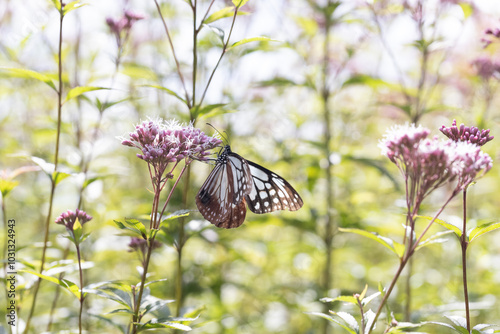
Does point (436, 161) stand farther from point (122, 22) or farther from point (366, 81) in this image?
point (122, 22)

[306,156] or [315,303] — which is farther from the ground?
[306,156]

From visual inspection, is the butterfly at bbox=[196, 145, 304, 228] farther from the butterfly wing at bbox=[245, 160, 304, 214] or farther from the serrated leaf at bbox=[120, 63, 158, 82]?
the serrated leaf at bbox=[120, 63, 158, 82]

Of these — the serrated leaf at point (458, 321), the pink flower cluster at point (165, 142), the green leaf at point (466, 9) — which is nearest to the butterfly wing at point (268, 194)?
the pink flower cluster at point (165, 142)

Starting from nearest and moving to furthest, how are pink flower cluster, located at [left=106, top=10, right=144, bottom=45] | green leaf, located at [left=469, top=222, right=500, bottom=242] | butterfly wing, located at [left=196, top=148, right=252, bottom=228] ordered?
green leaf, located at [left=469, top=222, right=500, bottom=242]
butterfly wing, located at [left=196, top=148, right=252, bottom=228]
pink flower cluster, located at [left=106, top=10, right=144, bottom=45]

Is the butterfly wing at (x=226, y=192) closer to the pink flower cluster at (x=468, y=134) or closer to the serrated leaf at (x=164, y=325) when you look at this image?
the serrated leaf at (x=164, y=325)

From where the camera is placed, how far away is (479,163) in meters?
1.43

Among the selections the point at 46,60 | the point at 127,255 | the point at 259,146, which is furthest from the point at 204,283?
the point at 46,60

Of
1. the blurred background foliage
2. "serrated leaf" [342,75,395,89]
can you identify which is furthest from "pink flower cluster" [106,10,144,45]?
"serrated leaf" [342,75,395,89]

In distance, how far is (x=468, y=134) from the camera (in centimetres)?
172

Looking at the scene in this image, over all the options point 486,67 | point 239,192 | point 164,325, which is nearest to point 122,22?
point 239,192

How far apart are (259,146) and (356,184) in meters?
1.33

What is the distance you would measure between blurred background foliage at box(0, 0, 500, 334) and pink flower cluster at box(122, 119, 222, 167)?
38cm

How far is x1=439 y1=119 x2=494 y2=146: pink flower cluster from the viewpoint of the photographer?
1.70m

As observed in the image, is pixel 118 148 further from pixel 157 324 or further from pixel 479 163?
pixel 479 163
